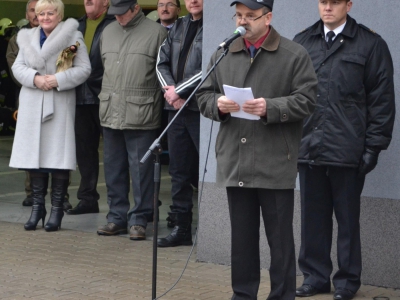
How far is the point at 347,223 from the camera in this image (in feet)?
20.4

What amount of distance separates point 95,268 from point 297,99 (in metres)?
2.63

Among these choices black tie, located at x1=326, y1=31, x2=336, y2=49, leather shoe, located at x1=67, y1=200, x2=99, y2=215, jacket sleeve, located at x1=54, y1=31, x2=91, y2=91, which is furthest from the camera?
leather shoe, located at x1=67, y1=200, x2=99, y2=215

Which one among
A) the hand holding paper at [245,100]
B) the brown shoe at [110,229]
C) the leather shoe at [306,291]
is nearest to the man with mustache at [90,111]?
the brown shoe at [110,229]

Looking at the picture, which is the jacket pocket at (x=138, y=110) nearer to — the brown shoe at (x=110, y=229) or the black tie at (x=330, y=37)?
the brown shoe at (x=110, y=229)

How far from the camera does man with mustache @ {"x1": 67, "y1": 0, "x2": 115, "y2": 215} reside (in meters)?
8.81

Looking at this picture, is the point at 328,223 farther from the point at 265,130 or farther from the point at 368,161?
the point at 265,130

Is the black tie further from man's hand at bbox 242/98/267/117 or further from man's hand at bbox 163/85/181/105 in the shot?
man's hand at bbox 163/85/181/105

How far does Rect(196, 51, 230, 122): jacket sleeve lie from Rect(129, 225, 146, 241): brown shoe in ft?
9.32

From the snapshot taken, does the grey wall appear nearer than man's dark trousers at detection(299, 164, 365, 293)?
No

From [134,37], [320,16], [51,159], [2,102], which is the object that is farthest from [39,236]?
[2,102]

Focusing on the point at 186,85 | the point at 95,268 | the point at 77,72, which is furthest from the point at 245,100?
the point at 77,72

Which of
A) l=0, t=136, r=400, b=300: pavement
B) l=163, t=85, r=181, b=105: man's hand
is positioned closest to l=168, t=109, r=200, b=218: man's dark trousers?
l=163, t=85, r=181, b=105: man's hand

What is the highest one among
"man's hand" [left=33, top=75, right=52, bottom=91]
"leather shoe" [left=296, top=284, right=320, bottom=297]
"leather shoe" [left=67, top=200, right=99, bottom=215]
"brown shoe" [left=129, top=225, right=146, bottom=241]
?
"man's hand" [left=33, top=75, right=52, bottom=91]

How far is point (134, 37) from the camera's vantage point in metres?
8.16
